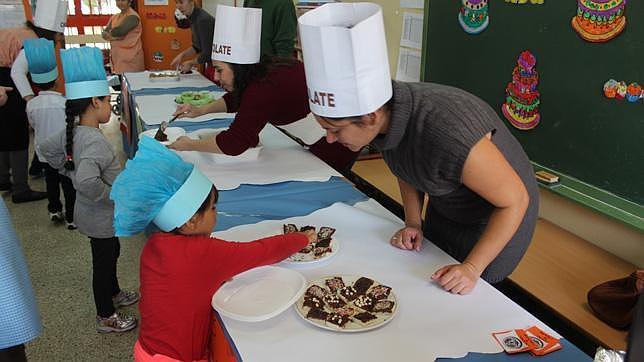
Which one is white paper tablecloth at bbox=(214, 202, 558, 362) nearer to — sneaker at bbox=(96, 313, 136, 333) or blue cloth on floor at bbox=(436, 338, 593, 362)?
blue cloth on floor at bbox=(436, 338, 593, 362)

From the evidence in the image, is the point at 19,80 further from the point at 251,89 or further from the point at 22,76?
the point at 251,89

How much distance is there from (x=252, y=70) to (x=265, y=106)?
181 mm

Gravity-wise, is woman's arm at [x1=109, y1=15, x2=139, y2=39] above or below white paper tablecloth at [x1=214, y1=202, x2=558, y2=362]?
above

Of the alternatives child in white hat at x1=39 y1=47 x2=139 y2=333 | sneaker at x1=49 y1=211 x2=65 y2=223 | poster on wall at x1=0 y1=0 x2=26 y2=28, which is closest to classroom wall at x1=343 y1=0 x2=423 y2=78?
child in white hat at x1=39 y1=47 x2=139 y2=333

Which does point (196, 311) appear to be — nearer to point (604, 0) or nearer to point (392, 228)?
point (392, 228)

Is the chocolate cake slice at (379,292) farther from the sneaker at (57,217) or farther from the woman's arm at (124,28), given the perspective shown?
the woman's arm at (124,28)

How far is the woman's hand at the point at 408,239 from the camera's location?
135 centimetres

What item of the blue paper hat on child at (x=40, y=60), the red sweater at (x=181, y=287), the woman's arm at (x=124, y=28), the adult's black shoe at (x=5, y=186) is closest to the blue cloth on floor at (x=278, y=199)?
the red sweater at (x=181, y=287)

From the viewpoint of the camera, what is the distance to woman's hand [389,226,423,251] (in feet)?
4.44

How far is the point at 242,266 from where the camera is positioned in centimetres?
116

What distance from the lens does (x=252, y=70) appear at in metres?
2.02

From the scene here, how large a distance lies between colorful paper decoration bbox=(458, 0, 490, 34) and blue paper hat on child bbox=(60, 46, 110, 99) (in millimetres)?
1527

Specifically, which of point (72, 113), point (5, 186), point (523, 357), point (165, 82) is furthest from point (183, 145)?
point (5, 186)

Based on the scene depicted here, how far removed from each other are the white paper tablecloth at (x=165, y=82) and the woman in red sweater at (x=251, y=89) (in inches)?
59.6
